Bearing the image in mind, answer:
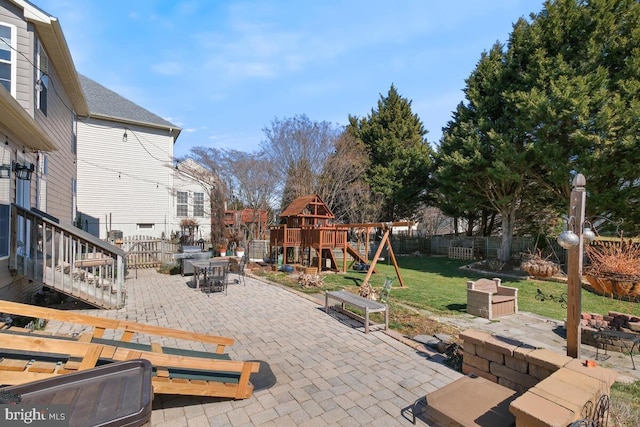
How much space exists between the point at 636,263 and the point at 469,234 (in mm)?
18729

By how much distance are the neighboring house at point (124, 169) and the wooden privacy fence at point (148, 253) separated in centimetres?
349

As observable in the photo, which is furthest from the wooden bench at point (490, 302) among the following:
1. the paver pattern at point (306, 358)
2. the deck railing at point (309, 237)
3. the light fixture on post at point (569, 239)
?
the deck railing at point (309, 237)

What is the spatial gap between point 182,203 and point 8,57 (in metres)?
14.1

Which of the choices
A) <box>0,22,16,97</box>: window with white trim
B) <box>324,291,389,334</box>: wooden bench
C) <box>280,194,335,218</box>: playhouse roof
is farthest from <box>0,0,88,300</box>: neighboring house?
<box>280,194,335,218</box>: playhouse roof

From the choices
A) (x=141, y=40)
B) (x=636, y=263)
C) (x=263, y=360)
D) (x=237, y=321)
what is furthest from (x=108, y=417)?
(x=141, y=40)

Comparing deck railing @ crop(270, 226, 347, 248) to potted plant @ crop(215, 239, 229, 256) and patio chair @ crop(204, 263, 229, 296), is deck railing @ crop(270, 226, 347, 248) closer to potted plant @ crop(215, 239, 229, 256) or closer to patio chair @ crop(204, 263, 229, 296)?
potted plant @ crop(215, 239, 229, 256)

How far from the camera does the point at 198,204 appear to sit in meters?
21.0

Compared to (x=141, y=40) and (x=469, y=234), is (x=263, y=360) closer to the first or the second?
(x=141, y=40)

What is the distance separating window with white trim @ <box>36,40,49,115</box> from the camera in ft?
24.9

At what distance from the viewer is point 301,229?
14.9 metres

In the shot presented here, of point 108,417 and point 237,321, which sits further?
point 237,321

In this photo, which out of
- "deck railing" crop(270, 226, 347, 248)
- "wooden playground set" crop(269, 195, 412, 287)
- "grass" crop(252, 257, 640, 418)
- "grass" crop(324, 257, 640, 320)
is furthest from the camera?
"wooden playground set" crop(269, 195, 412, 287)

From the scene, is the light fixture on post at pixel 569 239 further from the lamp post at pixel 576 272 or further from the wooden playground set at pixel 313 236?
the wooden playground set at pixel 313 236

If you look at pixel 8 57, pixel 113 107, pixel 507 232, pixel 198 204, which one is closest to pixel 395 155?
pixel 507 232
